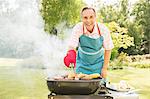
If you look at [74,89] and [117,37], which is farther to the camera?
[117,37]

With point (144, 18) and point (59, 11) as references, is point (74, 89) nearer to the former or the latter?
point (59, 11)

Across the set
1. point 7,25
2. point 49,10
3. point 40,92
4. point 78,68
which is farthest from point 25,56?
point 78,68

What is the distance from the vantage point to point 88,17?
1.76 m

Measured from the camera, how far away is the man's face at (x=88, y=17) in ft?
5.73

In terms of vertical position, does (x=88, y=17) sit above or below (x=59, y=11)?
below

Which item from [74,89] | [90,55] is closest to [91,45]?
[90,55]

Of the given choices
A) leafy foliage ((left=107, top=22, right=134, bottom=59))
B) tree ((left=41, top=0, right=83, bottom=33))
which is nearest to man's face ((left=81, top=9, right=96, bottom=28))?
tree ((left=41, top=0, right=83, bottom=33))

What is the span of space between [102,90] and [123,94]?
0.60ft

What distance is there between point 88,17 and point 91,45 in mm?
168

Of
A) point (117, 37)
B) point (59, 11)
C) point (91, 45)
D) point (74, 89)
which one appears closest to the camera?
point (74, 89)

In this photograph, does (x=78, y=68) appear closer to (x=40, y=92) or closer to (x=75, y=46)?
(x=75, y=46)

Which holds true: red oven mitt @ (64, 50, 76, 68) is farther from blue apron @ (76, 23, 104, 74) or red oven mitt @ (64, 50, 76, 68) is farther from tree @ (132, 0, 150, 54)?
tree @ (132, 0, 150, 54)

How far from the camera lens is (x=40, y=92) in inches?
206

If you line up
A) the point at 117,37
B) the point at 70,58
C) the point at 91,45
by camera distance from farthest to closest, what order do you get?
the point at 117,37
the point at 91,45
the point at 70,58
